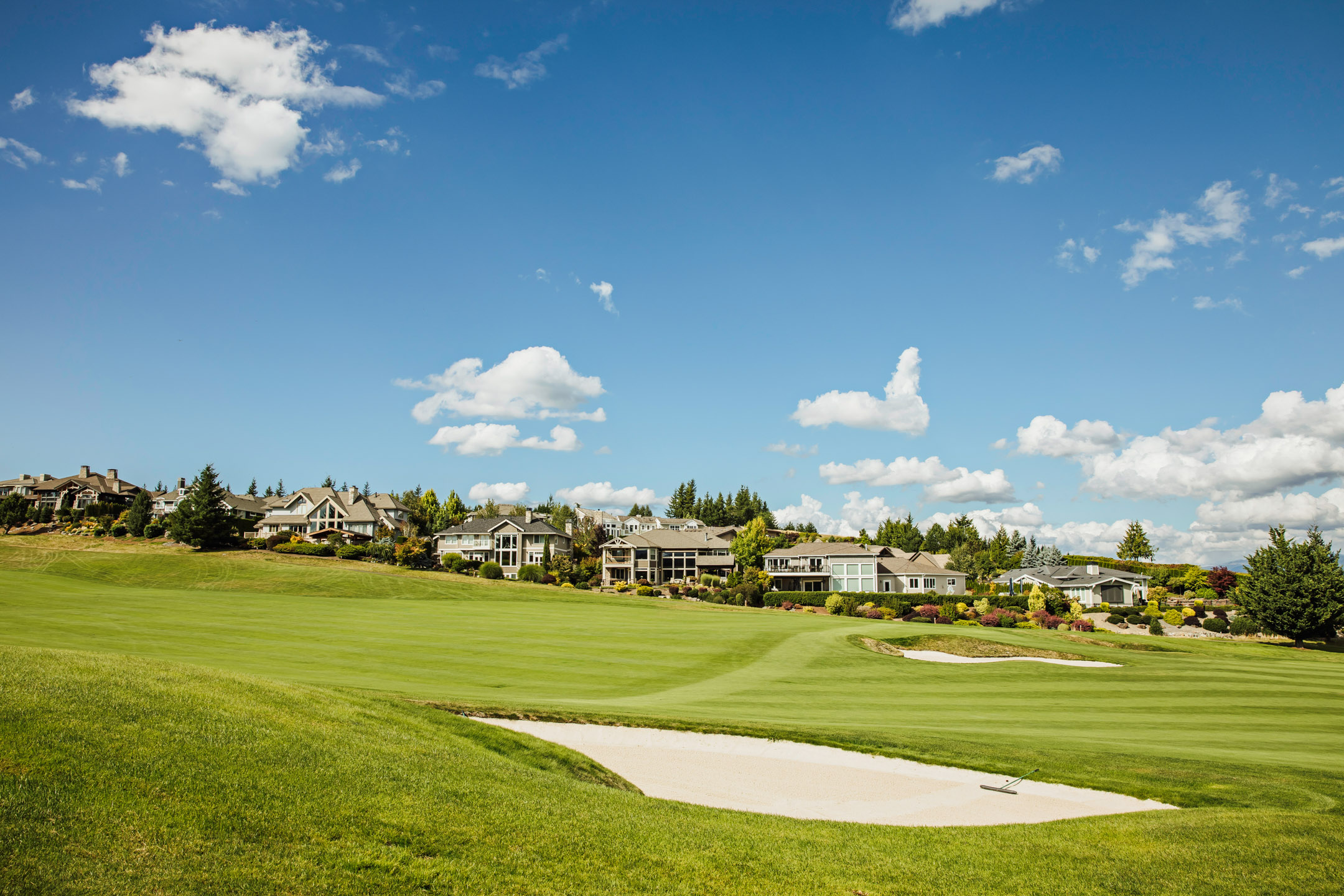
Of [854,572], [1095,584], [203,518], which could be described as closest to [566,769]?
[203,518]

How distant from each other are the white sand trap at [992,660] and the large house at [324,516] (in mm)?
72639

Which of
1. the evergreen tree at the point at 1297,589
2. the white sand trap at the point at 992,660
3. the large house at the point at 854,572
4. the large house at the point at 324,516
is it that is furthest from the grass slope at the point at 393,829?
the large house at the point at 324,516

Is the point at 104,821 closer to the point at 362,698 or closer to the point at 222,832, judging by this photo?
the point at 222,832

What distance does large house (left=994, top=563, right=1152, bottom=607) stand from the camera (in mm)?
76625

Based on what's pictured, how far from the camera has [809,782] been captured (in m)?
13.5

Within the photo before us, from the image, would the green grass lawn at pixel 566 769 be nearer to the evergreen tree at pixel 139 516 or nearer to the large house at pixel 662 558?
the evergreen tree at pixel 139 516

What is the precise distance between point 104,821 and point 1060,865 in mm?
9117

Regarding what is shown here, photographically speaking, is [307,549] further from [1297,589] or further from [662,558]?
[1297,589]

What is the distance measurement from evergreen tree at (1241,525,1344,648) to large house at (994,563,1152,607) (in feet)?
80.1

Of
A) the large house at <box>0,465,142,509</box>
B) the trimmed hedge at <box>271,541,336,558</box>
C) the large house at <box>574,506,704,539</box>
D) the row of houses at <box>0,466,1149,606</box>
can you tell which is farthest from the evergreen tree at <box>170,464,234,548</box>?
the large house at <box>574,506,704,539</box>

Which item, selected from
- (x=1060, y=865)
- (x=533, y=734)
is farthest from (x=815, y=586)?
(x=1060, y=865)

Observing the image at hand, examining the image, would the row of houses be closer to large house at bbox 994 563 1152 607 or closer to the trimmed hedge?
large house at bbox 994 563 1152 607

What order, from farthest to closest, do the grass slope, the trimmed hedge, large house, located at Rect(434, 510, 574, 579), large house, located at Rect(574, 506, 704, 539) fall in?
large house, located at Rect(574, 506, 704, 539)
large house, located at Rect(434, 510, 574, 579)
the trimmed hedge
the grass slope

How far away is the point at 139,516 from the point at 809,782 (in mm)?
79447
